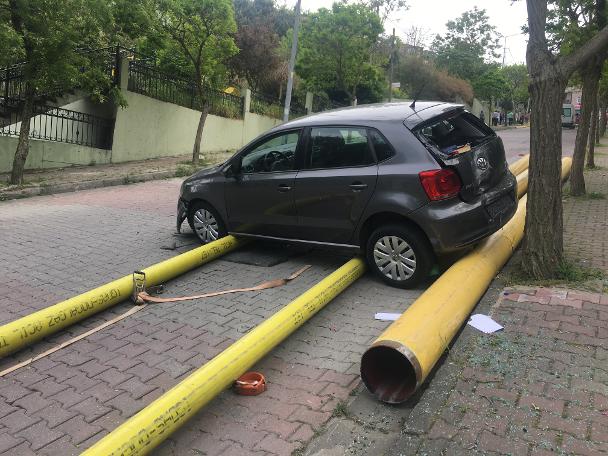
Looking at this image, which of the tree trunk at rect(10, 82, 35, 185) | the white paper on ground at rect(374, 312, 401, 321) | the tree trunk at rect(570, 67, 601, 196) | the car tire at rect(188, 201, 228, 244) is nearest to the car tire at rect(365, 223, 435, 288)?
the white paper on ground at rect(374, 312, 401, 321)

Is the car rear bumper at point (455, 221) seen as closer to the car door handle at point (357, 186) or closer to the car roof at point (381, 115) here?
the car door handle at point (357, 186)

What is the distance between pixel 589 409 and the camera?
125 inches

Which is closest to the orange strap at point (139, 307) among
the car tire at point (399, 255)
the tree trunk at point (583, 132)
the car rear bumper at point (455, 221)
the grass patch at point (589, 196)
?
the car tire at point (399, 255)

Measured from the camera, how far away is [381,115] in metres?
5.62

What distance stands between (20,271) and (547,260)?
5.33m

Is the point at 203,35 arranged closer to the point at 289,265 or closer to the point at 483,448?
the point at 289,265

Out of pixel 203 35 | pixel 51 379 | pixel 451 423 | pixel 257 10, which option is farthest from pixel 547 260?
pixel 257 10

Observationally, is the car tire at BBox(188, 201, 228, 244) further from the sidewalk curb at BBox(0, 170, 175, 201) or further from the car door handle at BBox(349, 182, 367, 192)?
the sidewalk curb at BBox(0, 170, 175, 201)

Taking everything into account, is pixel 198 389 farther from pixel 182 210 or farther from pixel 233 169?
pixel 182 210

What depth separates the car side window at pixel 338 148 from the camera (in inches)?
218

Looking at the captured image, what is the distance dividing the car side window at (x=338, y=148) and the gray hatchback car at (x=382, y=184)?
0.01m

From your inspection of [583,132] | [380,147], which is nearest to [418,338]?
[380,147]

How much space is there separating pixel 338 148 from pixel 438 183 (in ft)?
3.80

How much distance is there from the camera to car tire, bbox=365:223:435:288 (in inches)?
205
